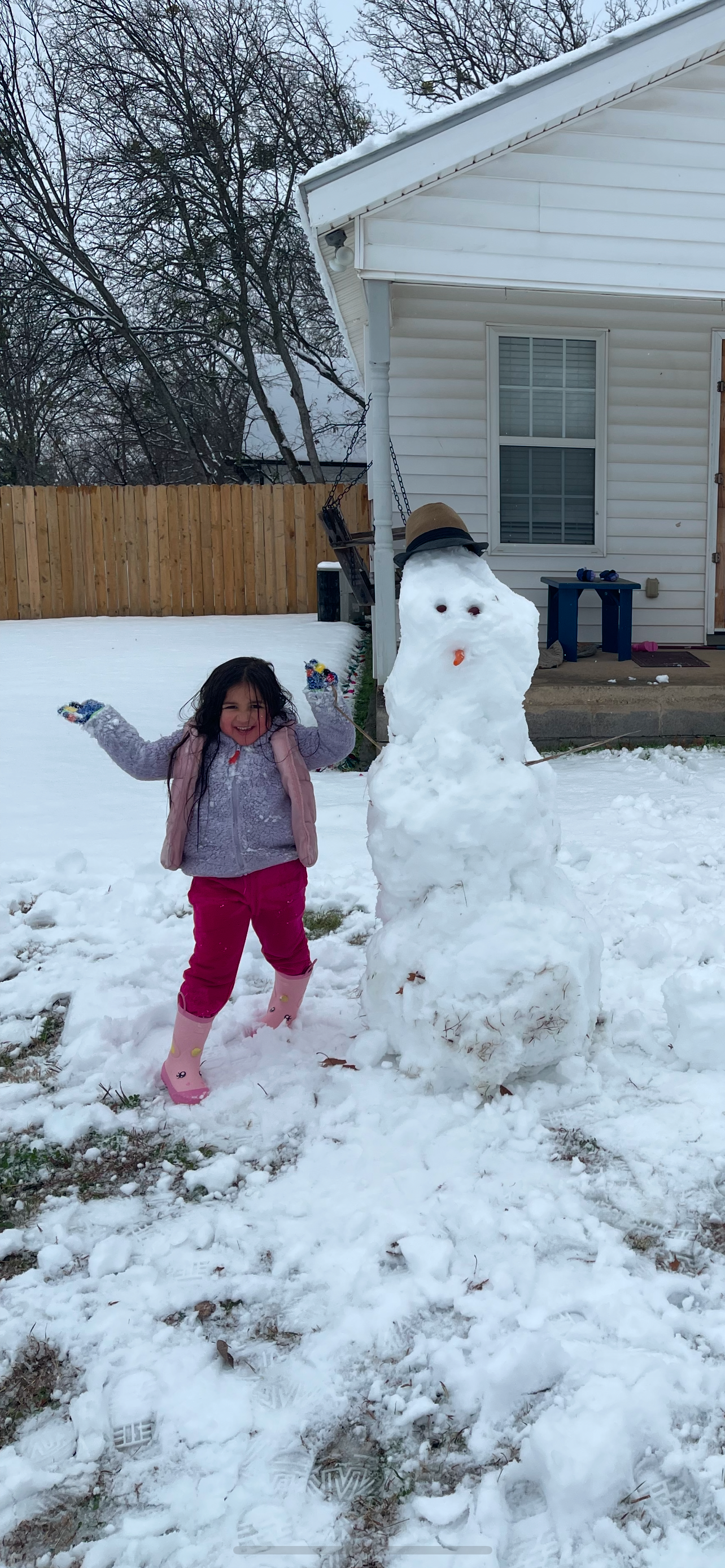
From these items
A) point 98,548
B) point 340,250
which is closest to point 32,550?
point 98,548

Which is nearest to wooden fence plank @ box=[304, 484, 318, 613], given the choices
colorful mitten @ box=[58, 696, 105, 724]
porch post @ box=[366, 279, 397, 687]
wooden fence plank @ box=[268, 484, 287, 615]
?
wooden fence plank @ box=[268, 484, 287, 615]

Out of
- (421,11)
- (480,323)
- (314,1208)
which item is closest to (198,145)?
(421,11)

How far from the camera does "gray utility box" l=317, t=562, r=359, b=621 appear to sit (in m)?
11.6

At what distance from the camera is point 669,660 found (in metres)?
7.89

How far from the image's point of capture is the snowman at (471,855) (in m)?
2.67

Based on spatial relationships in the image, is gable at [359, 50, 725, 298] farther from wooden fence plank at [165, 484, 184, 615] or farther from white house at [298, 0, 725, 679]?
wooden fence plank at [165, 484, 184, 615]

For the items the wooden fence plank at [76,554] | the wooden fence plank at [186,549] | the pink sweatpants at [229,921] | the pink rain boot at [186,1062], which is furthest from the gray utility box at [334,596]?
the pink rain boot at [186,1062]

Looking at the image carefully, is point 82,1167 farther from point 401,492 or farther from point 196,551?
point 196,551

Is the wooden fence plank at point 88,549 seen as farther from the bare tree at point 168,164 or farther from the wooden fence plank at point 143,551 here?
the bare tree at point 168,164

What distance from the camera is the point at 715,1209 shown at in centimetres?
228

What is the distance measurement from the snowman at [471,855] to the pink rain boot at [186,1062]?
1.77ft

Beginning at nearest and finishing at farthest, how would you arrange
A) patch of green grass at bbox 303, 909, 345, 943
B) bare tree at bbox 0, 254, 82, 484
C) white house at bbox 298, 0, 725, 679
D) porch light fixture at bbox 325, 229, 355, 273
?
1. patch of green grass at bbox 303, 909, 345, 943
2. white house at bbox 298, 0, 725, 679
3. porch light fixture at bbox 325, 229, 355, 273
4. bare tree at bbox 0, 254, 82, 484

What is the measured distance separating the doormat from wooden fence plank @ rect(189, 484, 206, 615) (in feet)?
21.2

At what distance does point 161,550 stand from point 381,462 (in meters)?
6.96
